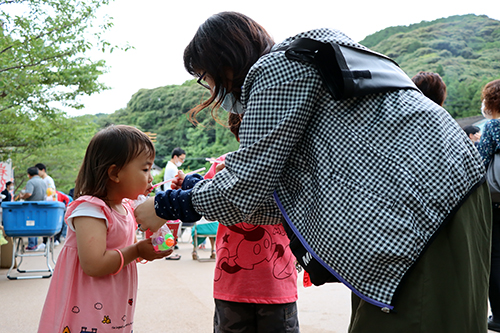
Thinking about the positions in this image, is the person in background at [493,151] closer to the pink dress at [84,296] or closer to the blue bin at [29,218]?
the pink dress at [84,296]

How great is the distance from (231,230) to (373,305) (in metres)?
0.96

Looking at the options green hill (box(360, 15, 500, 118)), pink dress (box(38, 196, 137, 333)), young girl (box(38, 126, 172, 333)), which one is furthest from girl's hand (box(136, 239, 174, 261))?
green hill (box(360, 15, 500, 118))

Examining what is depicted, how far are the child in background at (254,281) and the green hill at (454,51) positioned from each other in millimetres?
29798

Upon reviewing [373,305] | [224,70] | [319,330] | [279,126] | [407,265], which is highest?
[224,70]

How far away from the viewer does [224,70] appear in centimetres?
161

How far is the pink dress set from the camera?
178 centimetres

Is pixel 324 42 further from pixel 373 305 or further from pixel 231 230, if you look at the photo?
pixel 231 230

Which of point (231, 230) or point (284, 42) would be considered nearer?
point (284, 42)

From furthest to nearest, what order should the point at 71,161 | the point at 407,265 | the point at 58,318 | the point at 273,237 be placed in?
the point at 71,161 → the point at 273,237 → the point at 58,318 → the point at 407,265

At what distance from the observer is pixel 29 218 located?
601cm

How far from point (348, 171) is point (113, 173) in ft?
3.67

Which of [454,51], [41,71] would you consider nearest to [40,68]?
[41,71]

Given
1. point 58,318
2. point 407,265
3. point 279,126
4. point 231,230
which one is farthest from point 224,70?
point 58,318

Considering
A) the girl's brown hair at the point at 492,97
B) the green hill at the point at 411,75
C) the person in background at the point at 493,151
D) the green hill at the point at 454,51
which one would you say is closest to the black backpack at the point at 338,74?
the person in background at the point at 493,151
